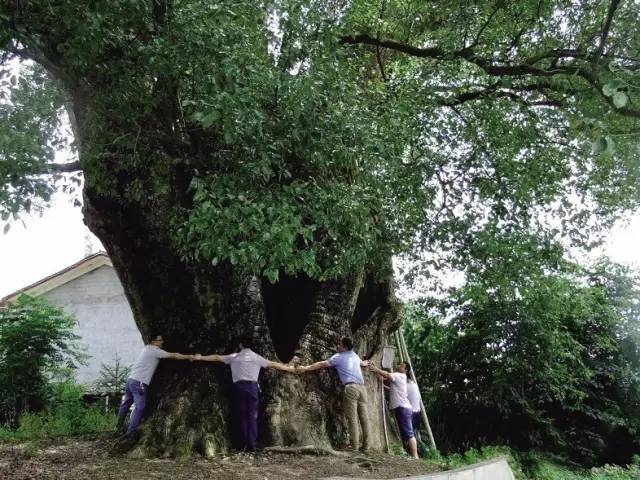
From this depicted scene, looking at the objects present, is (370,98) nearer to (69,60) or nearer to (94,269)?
(69,60)

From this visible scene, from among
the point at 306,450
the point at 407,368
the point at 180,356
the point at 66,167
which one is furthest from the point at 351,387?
the point at 66,167

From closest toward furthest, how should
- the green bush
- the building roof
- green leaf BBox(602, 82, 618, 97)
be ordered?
1. green leaf BBox(602, 82, 618, 97)
2. the green bush
3. the building roof

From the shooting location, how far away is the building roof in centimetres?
1975

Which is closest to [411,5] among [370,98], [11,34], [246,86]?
[370,98]

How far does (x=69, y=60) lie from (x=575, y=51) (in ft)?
23.2

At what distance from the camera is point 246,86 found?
20.8 feet

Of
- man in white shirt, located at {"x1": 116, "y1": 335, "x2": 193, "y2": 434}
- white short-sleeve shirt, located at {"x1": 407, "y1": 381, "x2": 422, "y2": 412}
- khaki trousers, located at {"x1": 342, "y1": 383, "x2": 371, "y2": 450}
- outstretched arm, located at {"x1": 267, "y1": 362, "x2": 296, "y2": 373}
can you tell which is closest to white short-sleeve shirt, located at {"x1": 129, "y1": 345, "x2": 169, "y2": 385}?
man in white shirt, located at {"x1": 116, "y1": 335, "x2": 193, "y2": 434}

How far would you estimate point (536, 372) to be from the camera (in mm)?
16359

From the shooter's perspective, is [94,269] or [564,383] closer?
[564,383]

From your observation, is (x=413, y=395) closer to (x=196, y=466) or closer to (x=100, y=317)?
(x=196, y=466)

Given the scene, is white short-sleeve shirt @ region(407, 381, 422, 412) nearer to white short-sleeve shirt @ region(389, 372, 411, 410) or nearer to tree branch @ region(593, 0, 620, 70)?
white short-sleeve shirt @ region(389, 372, 411, 410)

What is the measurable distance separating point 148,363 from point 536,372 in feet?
36.6

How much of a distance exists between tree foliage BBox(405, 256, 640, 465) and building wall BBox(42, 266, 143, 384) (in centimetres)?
877

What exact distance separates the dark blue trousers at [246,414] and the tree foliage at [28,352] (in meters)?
8.10
